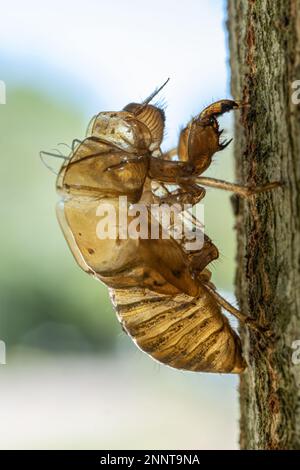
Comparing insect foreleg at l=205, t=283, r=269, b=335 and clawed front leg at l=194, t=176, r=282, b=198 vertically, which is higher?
clawed front leg at l=194, t=176, r=282, b=198

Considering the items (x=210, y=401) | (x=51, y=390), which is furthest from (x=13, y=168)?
(x=210, y=401)

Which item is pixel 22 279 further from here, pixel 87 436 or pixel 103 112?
pixel 103 112

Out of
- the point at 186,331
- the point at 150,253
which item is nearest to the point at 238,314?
the point at 186,331

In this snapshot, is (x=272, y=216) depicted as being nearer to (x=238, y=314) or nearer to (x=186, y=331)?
(x=238, y=314)

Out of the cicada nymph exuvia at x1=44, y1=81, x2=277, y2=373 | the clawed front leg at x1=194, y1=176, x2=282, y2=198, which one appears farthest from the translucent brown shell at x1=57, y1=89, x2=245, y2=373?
the clawed front leg at x1=194, y1=176, x2=282, y2=198

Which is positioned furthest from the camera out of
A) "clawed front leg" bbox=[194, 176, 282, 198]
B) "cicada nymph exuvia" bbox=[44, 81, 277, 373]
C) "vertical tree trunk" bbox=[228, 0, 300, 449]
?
"cicada nymph exuvia" bbox=[44, 81, 277, 373]

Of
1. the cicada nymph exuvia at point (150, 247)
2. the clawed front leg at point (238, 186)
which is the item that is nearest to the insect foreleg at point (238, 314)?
the cicada nymph exuvia at point (150, 247)

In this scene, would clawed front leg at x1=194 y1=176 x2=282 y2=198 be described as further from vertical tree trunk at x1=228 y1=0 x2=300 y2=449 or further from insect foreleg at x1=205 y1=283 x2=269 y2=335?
insect foreleg at x1=205 y1=283 x2=269 y2=335
